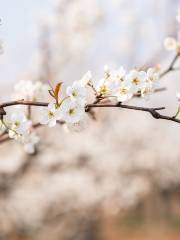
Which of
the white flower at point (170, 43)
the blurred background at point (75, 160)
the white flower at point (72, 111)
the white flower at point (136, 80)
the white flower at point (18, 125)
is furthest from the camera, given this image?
the blurred background at point (75, 160)

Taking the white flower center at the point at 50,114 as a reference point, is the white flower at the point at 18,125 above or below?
below

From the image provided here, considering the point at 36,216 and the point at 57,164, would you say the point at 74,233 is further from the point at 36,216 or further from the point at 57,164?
the point at 57,164

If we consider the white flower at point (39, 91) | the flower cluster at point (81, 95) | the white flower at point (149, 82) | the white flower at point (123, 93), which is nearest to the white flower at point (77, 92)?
the flower cluster at point (81, 95)

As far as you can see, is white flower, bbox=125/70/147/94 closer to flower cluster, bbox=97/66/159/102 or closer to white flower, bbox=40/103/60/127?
flower cluster, bbox=97/66/159/102

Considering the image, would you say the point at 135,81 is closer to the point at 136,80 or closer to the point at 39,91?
the point at 136,80

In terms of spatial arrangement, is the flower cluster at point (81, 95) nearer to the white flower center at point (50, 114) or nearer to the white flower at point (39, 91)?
the white flower center at point (50, 114)

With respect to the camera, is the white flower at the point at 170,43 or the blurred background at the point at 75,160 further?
the blurred background at the point at 75,160

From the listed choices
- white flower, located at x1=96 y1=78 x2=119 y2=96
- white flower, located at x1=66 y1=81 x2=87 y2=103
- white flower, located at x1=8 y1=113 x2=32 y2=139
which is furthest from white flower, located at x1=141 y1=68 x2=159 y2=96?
white flower, located at x1=8 y1=113 x2=32 y2=139

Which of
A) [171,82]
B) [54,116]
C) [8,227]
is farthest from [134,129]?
[54,116]
